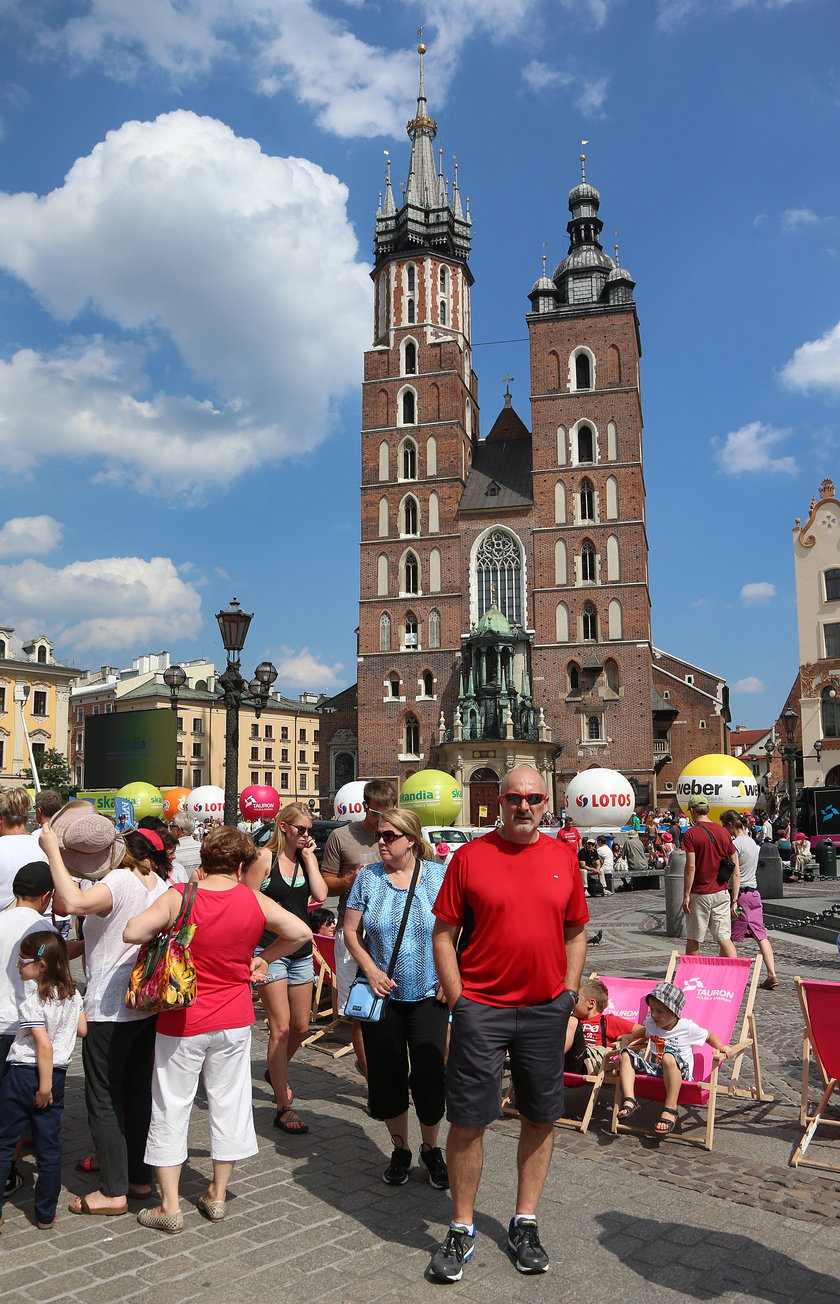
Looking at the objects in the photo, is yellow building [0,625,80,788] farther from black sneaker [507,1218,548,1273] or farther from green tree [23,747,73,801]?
black sneaker [507,1218,548,1273]

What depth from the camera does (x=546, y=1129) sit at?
3.94 m

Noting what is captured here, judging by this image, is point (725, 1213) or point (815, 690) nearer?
point (725, 1213)

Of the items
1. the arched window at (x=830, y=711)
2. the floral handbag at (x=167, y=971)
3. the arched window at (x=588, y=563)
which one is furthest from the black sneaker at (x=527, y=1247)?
Result: the arched window at (x=588, y=563)

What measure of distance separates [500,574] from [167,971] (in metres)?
39.3

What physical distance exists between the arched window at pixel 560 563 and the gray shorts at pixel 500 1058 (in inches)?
1526

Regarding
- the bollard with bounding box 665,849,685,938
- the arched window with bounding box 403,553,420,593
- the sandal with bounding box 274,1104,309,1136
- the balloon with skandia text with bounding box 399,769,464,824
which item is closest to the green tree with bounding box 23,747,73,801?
the arched window with bounding box 403,553,420,593

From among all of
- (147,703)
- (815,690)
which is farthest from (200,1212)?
(147,703)

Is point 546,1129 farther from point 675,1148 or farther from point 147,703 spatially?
point 147,703

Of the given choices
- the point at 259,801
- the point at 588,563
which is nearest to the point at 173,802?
the point at 259,801

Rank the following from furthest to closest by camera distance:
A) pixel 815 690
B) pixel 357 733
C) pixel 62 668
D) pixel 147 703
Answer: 1. pixel 147 703
2. pixel 62 668
3. pixel 357 733
4. pixel 815 690

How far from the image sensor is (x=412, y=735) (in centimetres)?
4278

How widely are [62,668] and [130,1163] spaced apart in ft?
220

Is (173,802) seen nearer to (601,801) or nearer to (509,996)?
(601,801)

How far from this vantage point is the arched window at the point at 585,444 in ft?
141
